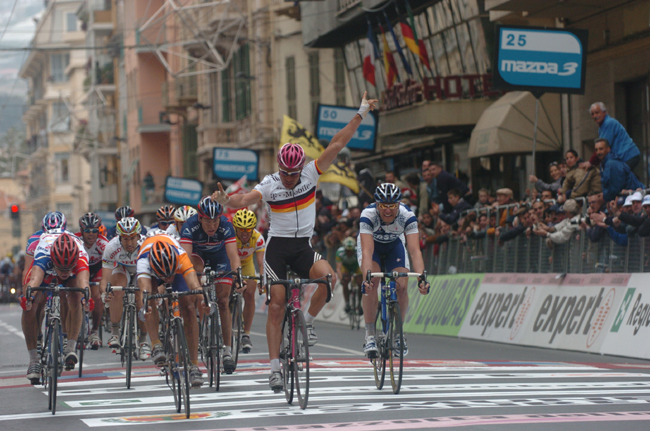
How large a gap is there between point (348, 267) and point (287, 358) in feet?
44.2

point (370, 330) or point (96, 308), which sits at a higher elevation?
point (370, 330)

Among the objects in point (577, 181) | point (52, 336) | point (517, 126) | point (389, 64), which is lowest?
point (52, 336)

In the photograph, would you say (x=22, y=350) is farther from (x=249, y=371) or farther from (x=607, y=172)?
(x=607, y=172)

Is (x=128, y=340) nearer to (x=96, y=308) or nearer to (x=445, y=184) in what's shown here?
(x=96, y=308)

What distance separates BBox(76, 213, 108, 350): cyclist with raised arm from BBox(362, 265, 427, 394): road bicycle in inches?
191

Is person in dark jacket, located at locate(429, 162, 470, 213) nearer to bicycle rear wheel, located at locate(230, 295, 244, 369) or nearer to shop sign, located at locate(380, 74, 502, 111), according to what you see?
shop sign, located at locate(380, 74, 502, 111)

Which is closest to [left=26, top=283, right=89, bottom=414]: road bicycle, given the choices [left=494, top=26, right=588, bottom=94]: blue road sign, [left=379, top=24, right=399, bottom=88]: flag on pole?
[left=494, top=26, right=588, bottom=94]: blue road sign

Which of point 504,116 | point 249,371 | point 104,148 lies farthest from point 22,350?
point 104,148

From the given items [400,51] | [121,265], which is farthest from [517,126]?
[121,265]

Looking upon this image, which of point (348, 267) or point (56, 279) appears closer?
point (56, 279)

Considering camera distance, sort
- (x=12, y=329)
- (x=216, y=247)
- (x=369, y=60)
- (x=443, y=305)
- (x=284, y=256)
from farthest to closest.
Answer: (x=369, y=60) → (x=12, y=329) → (x=443, y=305) → (x=216, y=247) → (x=284, y=256)

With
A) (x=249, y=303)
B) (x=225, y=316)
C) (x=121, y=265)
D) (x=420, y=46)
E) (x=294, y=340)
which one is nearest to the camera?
(x=294, y=340)

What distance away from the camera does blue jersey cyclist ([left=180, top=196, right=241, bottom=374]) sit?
484 inches

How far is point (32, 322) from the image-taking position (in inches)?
464
